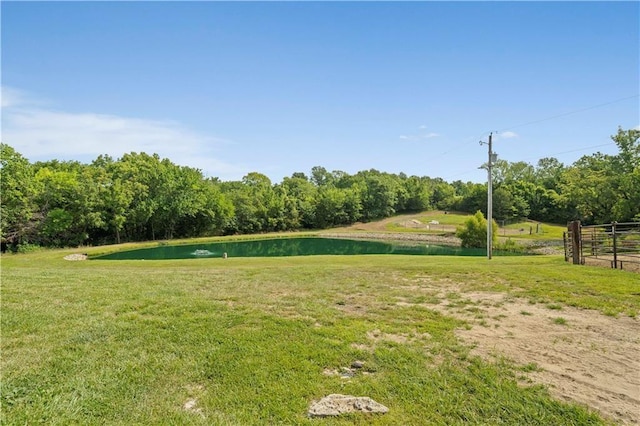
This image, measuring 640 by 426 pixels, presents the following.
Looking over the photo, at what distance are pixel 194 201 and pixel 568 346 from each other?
4535 centimetres

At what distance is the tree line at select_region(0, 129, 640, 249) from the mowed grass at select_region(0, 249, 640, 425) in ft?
99.9

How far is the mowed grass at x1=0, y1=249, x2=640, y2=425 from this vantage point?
3135 millimetres

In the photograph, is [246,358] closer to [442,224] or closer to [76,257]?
[76,257]

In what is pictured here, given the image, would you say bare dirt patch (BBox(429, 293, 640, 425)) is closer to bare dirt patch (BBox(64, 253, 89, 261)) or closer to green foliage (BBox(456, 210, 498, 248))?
bare dirt patch (BBox(64, 253, 89, 261))

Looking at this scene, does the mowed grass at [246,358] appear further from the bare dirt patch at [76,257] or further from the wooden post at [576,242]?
the bare dirt patch at [76,257]

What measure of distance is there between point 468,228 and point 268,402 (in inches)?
1460

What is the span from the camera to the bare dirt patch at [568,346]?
3418mm

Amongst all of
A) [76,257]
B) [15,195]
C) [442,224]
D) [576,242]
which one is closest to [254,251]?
[76,257]

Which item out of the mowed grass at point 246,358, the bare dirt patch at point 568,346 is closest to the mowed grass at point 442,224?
the bare dirt patch at point 568,346

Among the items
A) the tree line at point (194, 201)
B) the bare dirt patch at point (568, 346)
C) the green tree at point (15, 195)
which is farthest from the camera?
the tree line at point (194, 201)

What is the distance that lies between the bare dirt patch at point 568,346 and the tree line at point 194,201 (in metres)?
34.3

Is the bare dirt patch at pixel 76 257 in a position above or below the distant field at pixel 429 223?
below

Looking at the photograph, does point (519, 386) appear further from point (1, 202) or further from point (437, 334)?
point (1, 202)

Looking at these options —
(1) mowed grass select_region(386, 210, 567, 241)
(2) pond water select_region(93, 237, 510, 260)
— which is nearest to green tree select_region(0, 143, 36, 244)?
(2) pond water select_region(93, 237, 510, 260)
